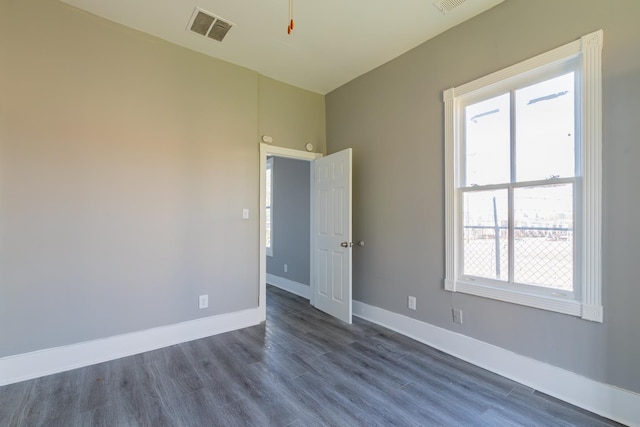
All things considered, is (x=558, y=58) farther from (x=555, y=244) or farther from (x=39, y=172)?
(x=39, y=172)

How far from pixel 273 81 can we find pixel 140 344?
3.27 m

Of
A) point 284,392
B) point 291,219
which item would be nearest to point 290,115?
point 291,219

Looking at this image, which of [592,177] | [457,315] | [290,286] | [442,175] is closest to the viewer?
[592,177]

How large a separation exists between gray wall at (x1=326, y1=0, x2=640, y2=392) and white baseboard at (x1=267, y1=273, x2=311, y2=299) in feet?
3.64

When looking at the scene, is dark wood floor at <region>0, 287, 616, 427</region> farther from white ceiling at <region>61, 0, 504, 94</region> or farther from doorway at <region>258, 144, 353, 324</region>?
white ceiling at <region>61, 0, 504, 94</region>

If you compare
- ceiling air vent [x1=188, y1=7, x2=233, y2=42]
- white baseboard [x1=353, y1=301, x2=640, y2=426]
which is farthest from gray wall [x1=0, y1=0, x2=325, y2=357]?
white baseboard [x1=353, y1=301, x2=640, y2=426]

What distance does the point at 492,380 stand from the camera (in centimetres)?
220

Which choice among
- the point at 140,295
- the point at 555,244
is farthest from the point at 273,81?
the point at 555,244

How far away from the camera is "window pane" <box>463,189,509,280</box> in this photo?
2.39 m

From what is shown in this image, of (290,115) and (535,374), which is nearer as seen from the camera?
(535,374)

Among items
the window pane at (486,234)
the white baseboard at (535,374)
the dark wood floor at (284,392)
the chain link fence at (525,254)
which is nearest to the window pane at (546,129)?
the window pane at (486,234)

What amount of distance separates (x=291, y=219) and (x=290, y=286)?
114 centimetres

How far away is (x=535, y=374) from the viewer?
2.11 m

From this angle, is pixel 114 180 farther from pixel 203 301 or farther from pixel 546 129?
pixel 546 129
